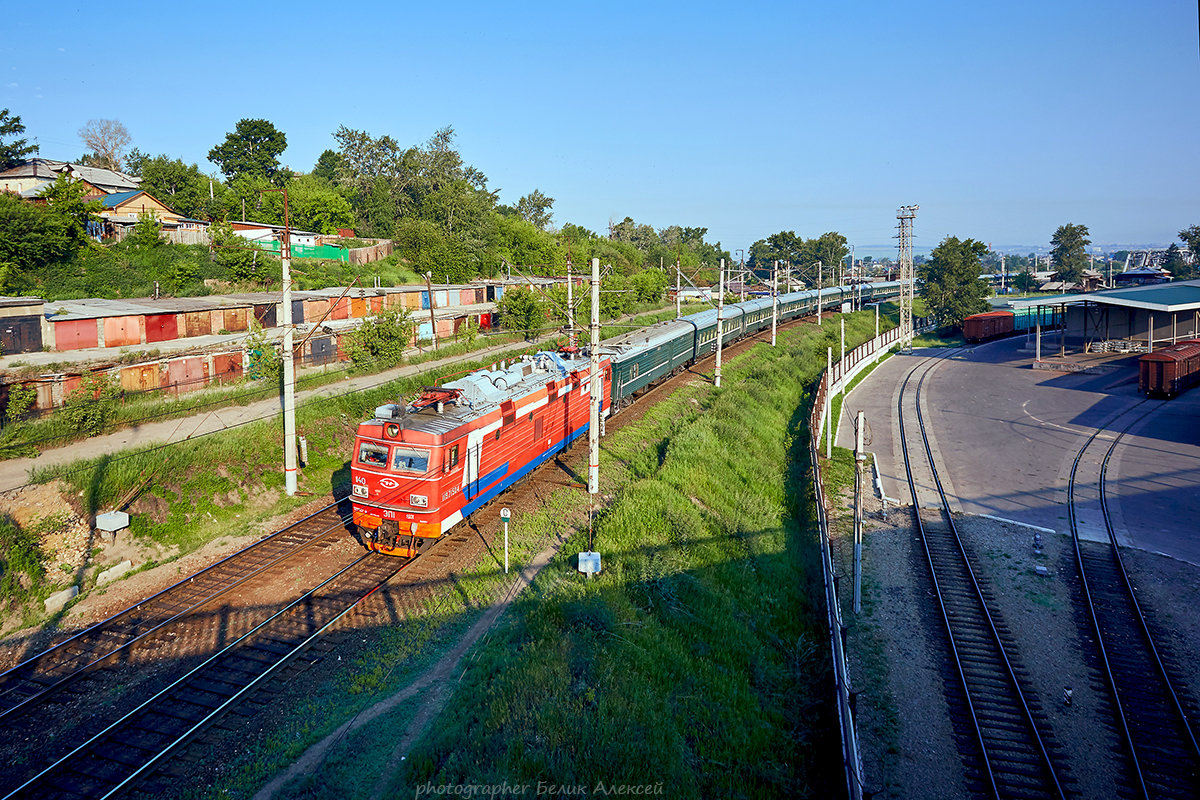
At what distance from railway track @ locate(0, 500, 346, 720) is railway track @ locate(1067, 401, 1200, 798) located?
654 inches

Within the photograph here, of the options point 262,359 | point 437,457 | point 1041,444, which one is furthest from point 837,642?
point 262,359

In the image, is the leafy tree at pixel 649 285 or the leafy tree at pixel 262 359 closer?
the leafy tree at pixel 262 359

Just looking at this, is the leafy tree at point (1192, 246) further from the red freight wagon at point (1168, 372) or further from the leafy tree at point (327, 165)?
the leafy tree at point (327, 165)

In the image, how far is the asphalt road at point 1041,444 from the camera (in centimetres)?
2206

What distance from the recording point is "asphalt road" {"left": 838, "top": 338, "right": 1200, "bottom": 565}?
22.1 metres

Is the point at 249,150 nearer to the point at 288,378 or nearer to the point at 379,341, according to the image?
the point at 379,341

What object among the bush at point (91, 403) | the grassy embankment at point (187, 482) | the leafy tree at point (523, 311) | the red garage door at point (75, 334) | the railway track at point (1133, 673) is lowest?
the railway track at point (1133, 673)

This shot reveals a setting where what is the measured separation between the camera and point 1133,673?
538 inches

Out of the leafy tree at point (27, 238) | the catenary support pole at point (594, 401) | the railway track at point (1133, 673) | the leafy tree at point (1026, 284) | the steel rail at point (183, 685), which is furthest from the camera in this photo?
the leafy tree at point (1026, 284)

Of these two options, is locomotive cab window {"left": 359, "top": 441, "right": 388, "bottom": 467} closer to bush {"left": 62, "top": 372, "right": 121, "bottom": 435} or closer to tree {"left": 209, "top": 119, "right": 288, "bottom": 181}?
bush {"left": 62, "top": 372, "right": 121, "bottom": 435}

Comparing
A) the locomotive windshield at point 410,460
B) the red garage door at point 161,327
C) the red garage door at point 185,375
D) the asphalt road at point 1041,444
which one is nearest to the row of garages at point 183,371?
the red garage door at point 185,375

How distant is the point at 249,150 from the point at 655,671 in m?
84.5

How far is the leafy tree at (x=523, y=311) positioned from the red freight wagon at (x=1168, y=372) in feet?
109

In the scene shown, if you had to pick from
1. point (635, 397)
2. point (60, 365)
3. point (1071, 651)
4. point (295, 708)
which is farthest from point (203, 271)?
point (1071, 651)
